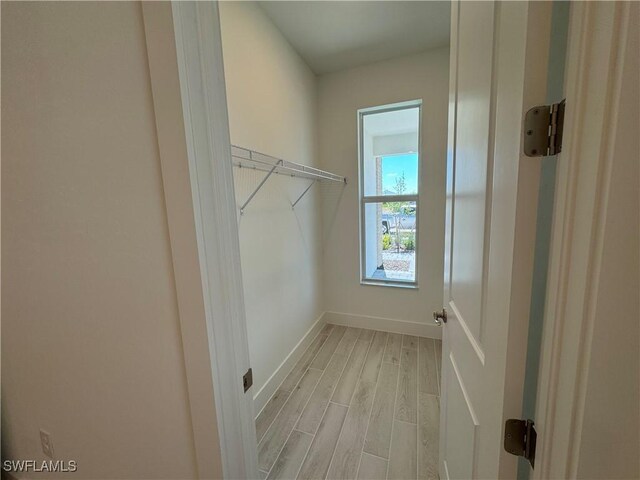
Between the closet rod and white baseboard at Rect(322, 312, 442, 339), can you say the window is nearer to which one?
white baseboard at Rect(322, 312, 442, 339)

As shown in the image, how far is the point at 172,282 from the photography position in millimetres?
673

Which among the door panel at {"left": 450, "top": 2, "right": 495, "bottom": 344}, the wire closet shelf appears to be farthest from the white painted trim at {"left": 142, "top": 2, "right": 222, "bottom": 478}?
the door panel at {"left": 450, "top": 2, "right": 495, "bottom": 344}

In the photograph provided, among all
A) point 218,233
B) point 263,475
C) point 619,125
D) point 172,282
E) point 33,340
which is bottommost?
point 263,475

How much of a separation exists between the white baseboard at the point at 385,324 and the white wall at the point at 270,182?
1.53 ft

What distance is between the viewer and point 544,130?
0.43m

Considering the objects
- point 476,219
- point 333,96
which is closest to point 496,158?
point 476,219

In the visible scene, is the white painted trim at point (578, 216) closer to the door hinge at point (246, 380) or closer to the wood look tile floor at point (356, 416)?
the door hinge at point (246, 380)

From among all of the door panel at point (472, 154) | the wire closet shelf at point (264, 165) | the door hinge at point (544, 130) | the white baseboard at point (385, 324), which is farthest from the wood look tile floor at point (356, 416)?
the door hinge at point (544, 130)

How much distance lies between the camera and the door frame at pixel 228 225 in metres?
0.37

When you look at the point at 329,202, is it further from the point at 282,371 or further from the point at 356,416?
the point at 356,416

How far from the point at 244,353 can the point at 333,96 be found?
2671 mm

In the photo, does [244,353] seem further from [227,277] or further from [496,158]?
[496,158]

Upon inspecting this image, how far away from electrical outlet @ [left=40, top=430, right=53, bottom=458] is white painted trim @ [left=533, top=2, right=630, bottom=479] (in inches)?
70.2

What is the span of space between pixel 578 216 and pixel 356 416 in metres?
1.80
